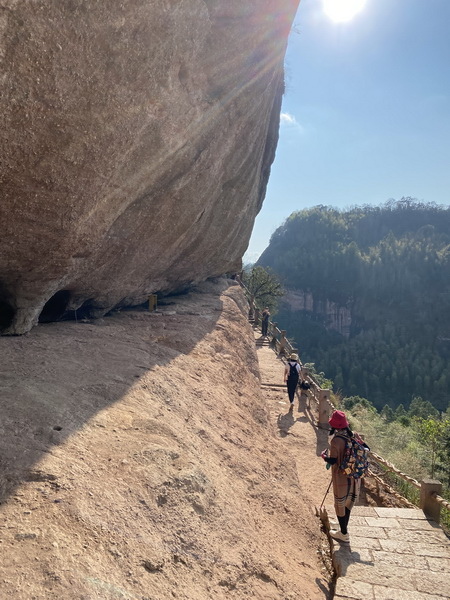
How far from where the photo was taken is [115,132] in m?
4.42

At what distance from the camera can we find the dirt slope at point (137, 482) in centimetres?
233

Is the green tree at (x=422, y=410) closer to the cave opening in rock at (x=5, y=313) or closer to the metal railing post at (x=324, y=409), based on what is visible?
the metal railing post at (x=324, y=409)

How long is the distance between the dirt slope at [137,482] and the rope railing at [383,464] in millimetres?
1596

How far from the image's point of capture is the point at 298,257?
→ 11106 cm

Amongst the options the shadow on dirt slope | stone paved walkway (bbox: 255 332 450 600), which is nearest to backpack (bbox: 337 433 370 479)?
stone paved walkway (bbox: 255 332 450 600)

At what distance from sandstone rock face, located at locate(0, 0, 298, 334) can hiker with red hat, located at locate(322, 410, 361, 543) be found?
3911 mm

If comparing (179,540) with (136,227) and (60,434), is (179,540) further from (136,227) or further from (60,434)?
(136,227)

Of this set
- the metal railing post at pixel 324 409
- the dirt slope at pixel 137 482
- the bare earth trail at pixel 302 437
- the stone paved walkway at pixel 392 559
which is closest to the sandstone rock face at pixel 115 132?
the dirt slope at pixel 137 482

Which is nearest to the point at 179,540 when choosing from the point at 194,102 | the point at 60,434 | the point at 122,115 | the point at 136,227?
the point at 60,434

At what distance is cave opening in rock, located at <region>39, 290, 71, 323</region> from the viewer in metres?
6.50

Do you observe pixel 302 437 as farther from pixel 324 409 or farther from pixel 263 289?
pixel 263 289

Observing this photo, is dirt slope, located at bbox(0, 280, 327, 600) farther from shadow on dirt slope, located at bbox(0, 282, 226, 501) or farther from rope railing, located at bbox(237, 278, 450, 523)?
rope railing, located at bbox(237, 278, 450, 523)

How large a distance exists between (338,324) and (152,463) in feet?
328

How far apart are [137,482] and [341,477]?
249cm
